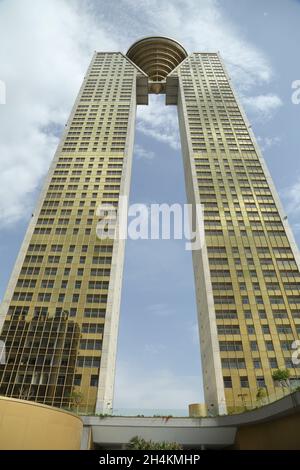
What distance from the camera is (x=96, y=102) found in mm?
96250

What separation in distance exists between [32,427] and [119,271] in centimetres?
4032

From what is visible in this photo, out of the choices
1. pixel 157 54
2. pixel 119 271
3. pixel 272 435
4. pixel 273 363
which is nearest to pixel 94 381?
pixel 119 271

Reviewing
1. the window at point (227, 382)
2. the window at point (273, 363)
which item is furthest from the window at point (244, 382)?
the window at point (273, 363)

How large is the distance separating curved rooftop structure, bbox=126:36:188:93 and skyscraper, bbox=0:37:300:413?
41773mm

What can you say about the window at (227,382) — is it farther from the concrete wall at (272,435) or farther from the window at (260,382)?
the concrete wall at (272,435)

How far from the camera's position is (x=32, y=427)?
80.9 ft

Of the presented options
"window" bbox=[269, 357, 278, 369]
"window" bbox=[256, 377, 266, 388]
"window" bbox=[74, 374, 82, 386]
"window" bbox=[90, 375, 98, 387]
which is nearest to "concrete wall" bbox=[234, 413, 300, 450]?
"window" bbox=[256, 377, 266, 388]

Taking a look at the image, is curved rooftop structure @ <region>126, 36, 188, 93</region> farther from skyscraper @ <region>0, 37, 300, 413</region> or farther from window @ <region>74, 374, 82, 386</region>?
window @ <region>74, 374, 82, 386</region>

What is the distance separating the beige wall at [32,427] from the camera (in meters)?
23.2

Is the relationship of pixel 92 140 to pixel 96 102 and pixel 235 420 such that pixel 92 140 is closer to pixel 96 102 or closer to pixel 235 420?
pixel 96 102

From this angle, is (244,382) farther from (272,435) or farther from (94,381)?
(94,381)

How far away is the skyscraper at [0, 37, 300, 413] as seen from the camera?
48500 millimetres

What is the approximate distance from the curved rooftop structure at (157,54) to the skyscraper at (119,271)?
4177 centimetres
